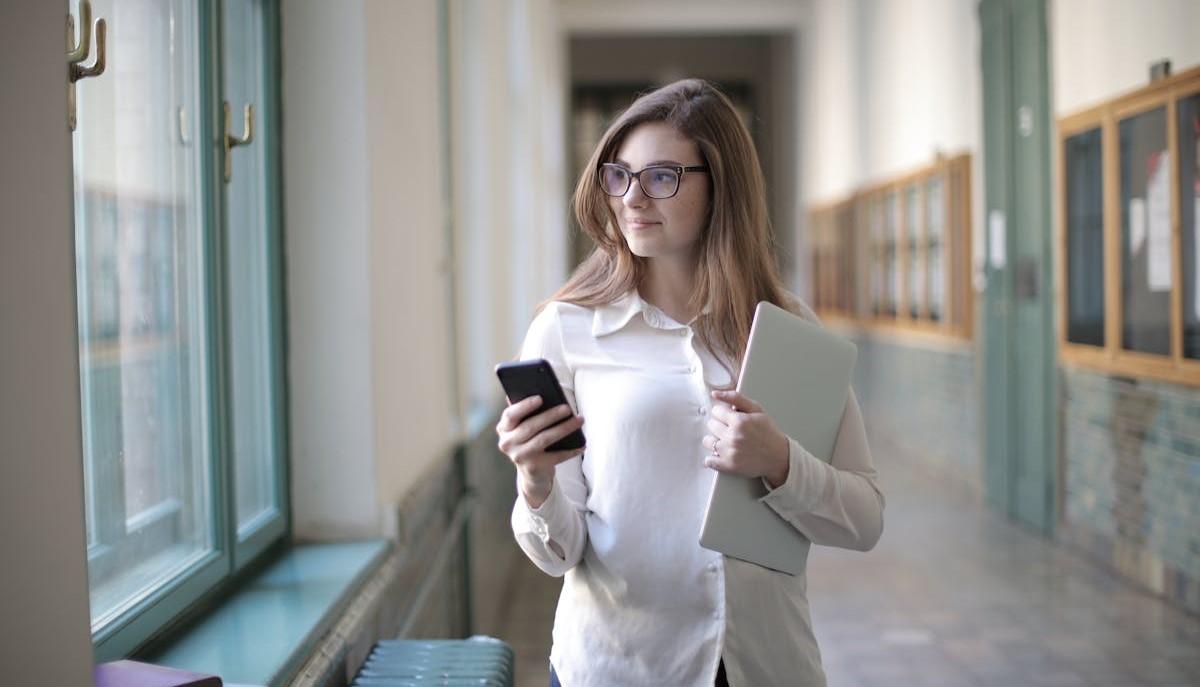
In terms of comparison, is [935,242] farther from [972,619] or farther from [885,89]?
[972,619]

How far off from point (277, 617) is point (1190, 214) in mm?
4465

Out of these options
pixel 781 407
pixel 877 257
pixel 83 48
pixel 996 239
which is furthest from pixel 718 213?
pixel 877 257

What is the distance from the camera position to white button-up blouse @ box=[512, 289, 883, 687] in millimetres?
1934

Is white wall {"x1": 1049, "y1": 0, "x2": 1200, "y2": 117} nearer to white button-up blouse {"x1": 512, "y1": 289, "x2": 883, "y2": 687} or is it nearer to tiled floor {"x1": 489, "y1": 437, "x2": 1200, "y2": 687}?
tiled floor {"x1": 489, "y1": 437, "x2": 1200, "y2": 687}

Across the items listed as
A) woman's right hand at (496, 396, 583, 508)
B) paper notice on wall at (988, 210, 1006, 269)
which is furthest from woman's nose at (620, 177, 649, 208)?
paper notice on wall at (988, 210, 1006, 269)

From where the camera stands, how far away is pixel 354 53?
120 inches

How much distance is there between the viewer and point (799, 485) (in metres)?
1.87

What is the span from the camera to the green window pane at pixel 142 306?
204cm

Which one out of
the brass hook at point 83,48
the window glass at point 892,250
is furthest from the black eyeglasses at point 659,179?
the window glass at point 892,250

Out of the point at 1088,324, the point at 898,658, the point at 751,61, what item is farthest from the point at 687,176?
the point at 751,61

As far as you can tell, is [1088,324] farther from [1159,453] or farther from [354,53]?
[354,53]

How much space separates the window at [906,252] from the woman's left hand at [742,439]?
7.70m

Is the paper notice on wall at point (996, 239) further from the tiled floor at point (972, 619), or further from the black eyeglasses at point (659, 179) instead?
the black eyeglasses at point (659, 179)

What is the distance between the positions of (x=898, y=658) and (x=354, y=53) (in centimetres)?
339
